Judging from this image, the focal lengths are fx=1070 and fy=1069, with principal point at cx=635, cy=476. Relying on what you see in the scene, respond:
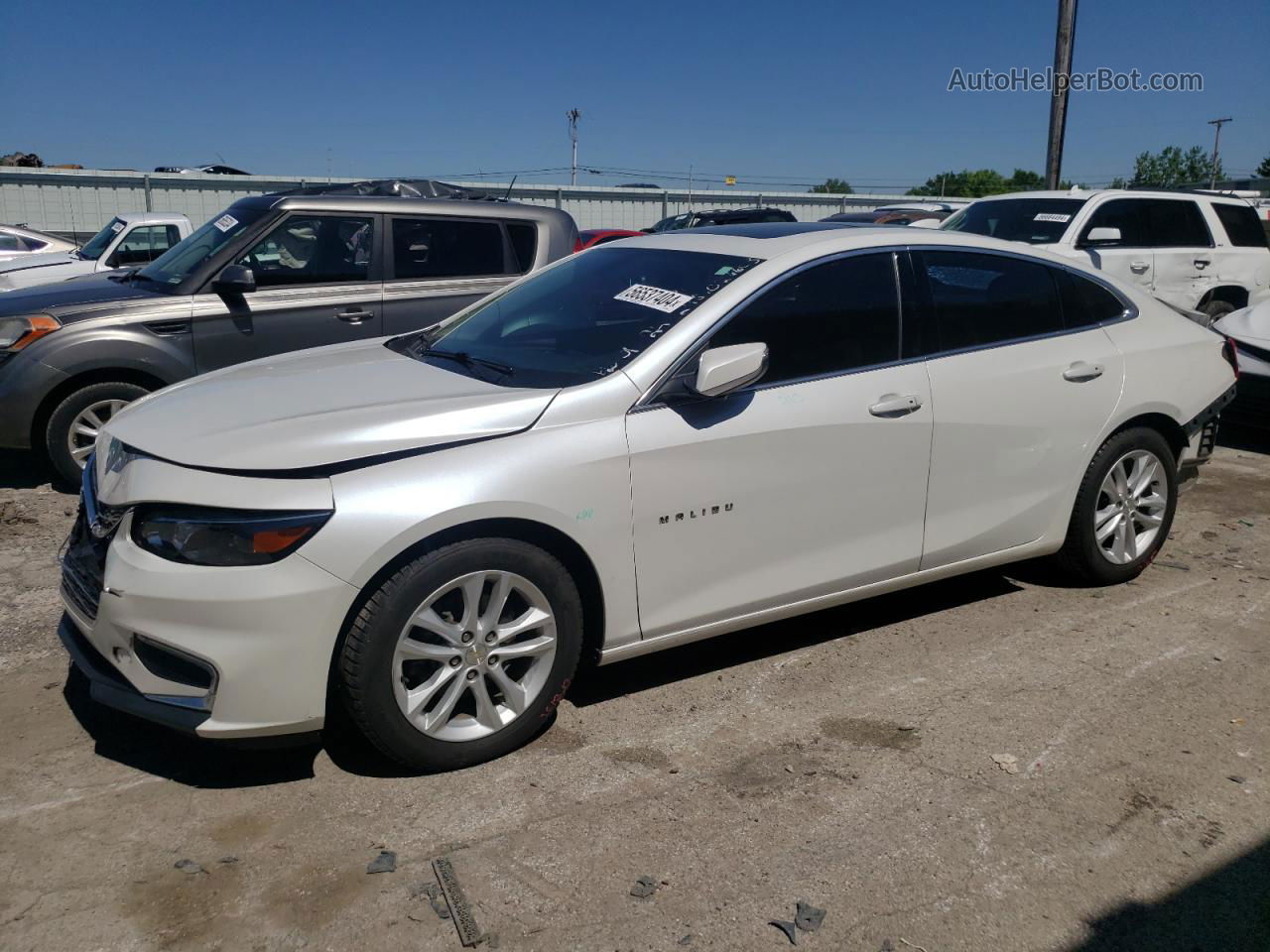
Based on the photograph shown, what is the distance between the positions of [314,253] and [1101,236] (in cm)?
677

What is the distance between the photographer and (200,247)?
696cm

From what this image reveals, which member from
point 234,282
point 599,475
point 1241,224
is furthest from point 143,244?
point 1241,224

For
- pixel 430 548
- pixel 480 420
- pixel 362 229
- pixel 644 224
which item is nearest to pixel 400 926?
pixel 430 548

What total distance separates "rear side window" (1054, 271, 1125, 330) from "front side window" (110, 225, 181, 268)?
456 inches

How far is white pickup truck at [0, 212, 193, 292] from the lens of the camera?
41.8ft

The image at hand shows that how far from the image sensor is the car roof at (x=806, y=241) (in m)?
4.11

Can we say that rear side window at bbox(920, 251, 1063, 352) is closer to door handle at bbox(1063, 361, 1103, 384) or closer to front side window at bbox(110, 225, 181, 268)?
door handle at bbox(1063, 361, 1103, 384)

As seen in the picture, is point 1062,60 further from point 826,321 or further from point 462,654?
point 462,654

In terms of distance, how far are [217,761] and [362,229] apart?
436 centimetres

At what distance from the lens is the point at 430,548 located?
3186 millimetres

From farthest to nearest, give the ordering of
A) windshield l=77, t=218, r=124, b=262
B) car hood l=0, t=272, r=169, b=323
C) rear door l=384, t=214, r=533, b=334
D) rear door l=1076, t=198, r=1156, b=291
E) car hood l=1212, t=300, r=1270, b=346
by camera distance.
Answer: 1. windshield l=77, t=218, r=124, b=262
2. rear door l=1076, t=198, r=1156, b=291
3. car hood l=1212, t=300, r=1270, b=346
4. rear door l=384, t=214, r=533, b=334
5. car hood l=0, t=272, r=169, b=323

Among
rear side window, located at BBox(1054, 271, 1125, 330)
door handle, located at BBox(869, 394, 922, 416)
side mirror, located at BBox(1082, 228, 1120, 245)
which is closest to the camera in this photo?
door handle, located at BBox(869, 394, 922, 416)

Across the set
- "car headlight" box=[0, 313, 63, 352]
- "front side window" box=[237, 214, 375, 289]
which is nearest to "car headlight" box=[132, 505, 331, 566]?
"car headlight" box=[0, 313, 63, 352]

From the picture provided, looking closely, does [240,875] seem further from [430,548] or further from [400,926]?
[430,548]
